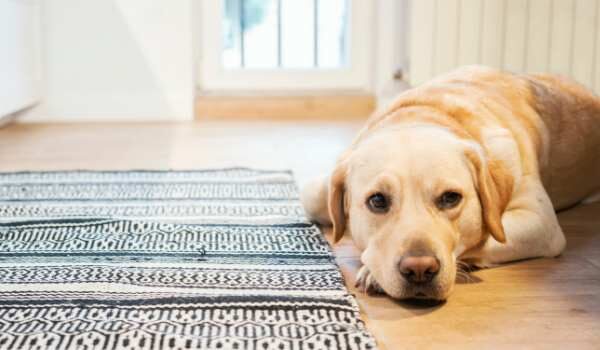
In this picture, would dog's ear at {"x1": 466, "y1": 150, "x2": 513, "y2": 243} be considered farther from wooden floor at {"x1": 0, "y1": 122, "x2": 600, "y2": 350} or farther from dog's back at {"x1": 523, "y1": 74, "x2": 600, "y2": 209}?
dog's back at {"x1": 523, "y1": 74, "x2": 600, "y2": 209}

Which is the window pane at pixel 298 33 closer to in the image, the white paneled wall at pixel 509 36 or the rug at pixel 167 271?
the white paneled wall at pixel 509 36

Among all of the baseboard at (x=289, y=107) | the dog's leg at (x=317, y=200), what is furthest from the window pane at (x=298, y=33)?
the dog's leg at (x=317, y=200)

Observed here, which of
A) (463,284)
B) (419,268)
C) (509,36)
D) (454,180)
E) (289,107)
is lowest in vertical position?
(289,107)

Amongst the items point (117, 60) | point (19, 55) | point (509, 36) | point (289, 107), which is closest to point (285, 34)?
point (289, 107)

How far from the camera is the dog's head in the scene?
1.48 m

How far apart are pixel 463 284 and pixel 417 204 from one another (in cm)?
22

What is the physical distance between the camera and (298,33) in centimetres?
474

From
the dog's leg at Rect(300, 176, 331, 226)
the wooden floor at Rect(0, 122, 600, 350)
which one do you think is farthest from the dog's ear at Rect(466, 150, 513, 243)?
the dog's leg at Rect(300, 176, 331, 226)

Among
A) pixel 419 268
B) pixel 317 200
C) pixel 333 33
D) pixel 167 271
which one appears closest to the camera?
pixel 419 268

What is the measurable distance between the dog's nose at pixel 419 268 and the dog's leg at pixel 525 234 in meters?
0.28

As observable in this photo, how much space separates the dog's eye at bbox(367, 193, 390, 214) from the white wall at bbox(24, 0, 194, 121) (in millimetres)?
3050

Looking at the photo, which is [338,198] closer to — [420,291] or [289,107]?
[420,291]

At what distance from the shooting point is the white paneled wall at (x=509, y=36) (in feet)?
10.4

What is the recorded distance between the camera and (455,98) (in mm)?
1976
